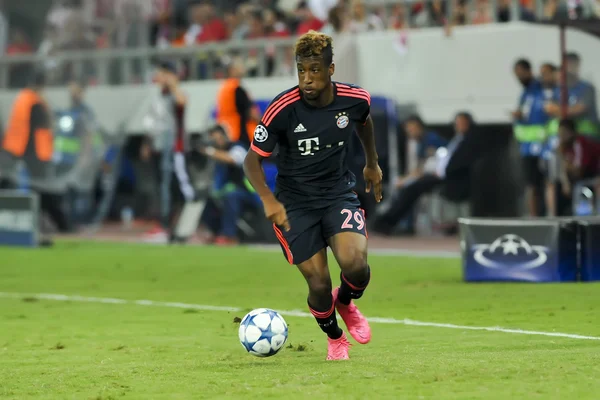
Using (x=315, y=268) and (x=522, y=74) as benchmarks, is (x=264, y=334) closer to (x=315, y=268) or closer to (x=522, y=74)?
(x=315, y=268)

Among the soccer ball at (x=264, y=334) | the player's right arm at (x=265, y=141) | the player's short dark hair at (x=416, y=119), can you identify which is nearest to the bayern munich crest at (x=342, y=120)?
the player's right arm at (x=265, y=141)

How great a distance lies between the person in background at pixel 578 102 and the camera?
19.0m

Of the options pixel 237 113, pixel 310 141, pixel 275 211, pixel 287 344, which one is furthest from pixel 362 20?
pixel 275 211

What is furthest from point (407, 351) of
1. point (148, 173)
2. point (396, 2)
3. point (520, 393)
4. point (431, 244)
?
point (148, 173)

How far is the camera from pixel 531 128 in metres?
19.6

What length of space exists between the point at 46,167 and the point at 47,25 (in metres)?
6.48

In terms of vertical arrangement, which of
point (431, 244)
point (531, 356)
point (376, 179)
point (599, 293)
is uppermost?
point (376, 179)

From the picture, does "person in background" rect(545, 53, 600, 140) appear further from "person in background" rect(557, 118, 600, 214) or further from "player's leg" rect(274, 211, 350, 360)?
"player's leg" rect(274, 211, 350, 360)

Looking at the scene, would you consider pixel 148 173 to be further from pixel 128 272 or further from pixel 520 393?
pixel 520 393

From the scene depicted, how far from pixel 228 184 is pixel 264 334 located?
42.7 ft

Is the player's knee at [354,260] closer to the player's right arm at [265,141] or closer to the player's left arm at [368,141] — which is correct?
the player's right arm at [265,141]

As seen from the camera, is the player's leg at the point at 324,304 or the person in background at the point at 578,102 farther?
the person in background at the point at 578,102

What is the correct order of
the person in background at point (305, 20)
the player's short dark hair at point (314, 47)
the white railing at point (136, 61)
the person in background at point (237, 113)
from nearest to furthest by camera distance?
the player's short dark hair at point (314, 47) < the person in background at point (237, 113) < the person in background at point (305, 20) < the white railing at point (136, 61)

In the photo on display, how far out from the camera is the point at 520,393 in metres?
6.61
